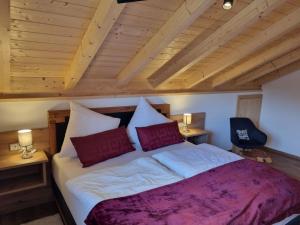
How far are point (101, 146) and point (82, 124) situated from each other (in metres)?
0.38

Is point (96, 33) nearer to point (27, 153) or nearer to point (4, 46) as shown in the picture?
point (4, 46)

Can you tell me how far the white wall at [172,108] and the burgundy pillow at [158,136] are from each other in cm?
56

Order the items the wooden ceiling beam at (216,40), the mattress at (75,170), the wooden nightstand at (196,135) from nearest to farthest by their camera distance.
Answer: the mattress at (75,170)
the wooden ceiling beam at (216,40)
the wooden nightstand at (196,135)

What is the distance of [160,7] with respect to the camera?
2.04 m

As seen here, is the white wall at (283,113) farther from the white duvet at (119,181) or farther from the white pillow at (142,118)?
the white duvet at (119,181)

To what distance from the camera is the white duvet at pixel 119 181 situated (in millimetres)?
1787

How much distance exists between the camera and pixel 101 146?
2576 mm

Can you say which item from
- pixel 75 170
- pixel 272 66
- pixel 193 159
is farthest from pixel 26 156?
pixel 272 66

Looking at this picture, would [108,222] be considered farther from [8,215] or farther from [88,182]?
[8,215]

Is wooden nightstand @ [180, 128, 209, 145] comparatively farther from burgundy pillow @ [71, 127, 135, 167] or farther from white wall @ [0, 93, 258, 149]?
burgundy pillow @ [71, 127, 135, 167]

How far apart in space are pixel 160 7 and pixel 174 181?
151 centimetres

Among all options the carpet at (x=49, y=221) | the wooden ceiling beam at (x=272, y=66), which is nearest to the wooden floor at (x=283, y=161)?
the wooden ceiling beam at (x=272, y=66)

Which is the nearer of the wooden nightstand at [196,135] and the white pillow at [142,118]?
the white pillow at [142,118]

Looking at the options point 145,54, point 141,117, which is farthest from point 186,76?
point 145,54
